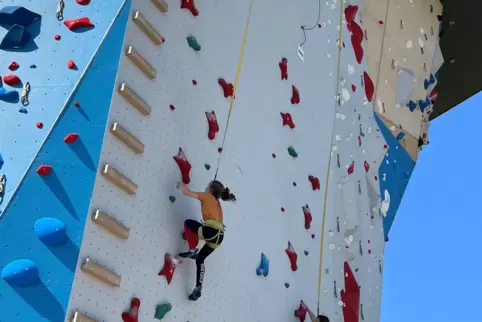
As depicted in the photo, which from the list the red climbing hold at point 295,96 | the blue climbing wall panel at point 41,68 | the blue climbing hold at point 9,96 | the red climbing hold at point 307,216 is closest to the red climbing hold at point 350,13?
the red climbing hold at point 295,96

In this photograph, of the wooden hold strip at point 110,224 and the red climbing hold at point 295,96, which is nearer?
the wooden hold strip at point 110,224

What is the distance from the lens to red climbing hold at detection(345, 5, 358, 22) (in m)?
7.93

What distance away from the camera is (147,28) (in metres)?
4.85

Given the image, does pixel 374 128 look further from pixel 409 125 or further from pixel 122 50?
pixel 122 50

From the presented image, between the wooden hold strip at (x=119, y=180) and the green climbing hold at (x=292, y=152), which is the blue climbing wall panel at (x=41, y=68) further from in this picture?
the green climbing hold at (x=292, y=152)

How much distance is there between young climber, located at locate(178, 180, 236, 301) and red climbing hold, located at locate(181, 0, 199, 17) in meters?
1.24

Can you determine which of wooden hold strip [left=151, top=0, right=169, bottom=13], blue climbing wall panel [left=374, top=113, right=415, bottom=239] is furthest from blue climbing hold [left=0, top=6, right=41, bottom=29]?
blue climbing wall panel [left=374, top=113, right=415, bottom=239]

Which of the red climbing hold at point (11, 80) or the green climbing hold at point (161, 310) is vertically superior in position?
the red climbing hold at point (11, 80)

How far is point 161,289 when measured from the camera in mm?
4535

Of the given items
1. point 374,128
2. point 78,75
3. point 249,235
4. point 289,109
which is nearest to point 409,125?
point 374,128

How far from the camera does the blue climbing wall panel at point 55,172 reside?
3.94 meters

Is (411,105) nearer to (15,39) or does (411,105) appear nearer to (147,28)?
(147,28)

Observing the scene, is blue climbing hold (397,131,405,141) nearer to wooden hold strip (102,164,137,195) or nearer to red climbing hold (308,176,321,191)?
red climbing hold (308,176,321,191)

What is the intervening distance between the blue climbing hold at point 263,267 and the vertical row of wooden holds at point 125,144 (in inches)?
55.6
